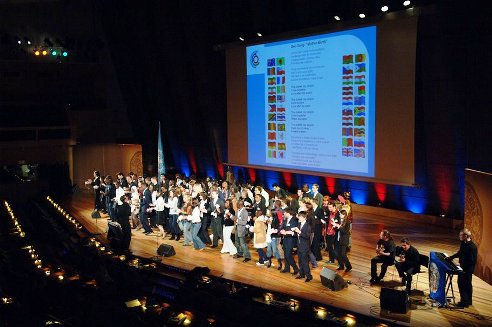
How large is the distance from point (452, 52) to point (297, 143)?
539 centimetres

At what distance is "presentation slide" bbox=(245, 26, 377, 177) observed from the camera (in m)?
15.4

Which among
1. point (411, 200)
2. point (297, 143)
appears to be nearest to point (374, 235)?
point (411, 200)

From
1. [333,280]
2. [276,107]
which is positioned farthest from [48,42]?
[333,280]

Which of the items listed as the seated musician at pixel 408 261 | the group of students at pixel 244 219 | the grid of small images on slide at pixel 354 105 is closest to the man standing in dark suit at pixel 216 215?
the group of students at pixel 244 219

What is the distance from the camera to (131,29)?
25094 mm

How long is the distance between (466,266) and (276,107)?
987 cm

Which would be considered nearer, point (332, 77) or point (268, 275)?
point (268, 275)

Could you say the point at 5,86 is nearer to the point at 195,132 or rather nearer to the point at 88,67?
the point at 88,67

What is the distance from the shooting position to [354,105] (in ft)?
51.2

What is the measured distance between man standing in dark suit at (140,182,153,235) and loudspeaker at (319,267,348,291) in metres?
6.61

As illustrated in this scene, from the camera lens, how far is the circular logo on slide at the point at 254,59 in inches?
739

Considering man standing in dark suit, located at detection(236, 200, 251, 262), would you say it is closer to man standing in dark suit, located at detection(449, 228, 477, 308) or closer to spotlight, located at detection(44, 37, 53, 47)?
man standing in dark suit, located at detection(449, 228, 477, 308)

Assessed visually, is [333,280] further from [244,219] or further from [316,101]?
[316,101]

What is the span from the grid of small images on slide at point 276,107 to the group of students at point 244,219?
3.07 metres
